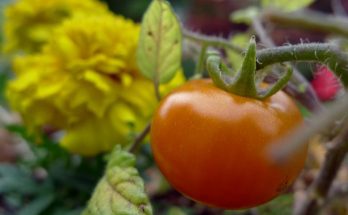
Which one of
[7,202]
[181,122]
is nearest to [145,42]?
[181,122]

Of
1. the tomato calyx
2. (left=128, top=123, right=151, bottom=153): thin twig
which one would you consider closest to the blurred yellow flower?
(left=128, top=123, right=151, bottom=153): thin twig

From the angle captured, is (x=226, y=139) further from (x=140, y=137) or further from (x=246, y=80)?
(x=140, y=137)

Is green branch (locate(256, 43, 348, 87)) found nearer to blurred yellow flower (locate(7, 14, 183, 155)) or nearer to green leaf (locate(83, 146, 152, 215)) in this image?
green leaf (locate(83, 146, 152, 215))

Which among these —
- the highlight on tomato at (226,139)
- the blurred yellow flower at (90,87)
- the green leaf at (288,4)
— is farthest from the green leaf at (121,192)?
the green leaf at (288,4)

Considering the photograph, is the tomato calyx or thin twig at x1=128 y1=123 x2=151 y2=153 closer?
the tomato calyx

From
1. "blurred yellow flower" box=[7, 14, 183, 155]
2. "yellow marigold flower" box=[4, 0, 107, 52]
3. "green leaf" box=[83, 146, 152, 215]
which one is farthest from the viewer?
"yellow marigold flower" box=[4, 0, 107, 52]

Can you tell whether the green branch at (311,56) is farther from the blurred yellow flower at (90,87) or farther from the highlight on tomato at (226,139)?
the blurred yellow flower at (90,87)
